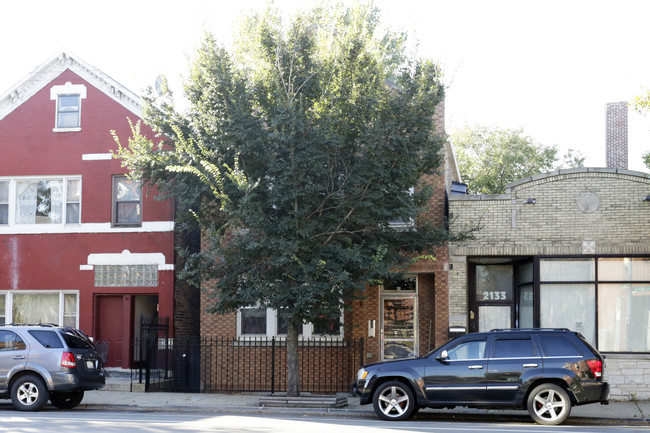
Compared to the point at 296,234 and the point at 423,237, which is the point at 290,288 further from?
the point at 423,237

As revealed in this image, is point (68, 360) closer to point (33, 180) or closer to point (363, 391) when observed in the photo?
point (363, 391)

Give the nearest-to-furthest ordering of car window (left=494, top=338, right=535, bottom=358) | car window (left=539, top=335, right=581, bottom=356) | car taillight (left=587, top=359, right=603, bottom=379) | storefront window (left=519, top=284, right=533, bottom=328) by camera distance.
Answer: car taillight (left=587, top=359, right=603, bottom=379), car window (left=539, top=335, right=581, bottom=356), car window (left=494, top=338, right=535, bottom=358), storefront window (left=519, top=284, right=533, bottom=328)

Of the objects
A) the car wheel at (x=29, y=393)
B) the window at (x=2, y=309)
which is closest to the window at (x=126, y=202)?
the window at (x=2, y=309)

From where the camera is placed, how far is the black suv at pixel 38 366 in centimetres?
1471

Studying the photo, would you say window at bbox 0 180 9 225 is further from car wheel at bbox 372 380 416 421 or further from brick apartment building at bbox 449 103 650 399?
car wheel at bbox 372 380 416 421

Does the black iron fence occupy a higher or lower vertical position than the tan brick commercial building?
lower

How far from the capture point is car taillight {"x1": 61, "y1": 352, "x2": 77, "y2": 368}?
48.4 feet

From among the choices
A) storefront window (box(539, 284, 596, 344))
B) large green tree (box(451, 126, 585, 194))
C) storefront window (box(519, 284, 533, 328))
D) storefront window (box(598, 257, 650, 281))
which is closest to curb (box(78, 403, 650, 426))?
storefront window (box(539, 284, 596, 344))

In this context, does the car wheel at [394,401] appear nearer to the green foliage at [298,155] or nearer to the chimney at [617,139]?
the green foliage at [298,155]

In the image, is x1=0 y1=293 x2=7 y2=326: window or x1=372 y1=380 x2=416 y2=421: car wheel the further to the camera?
x1=0 y1=293 x2=7 y2=326: window

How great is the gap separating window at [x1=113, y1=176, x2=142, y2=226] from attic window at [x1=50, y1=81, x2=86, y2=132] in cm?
213

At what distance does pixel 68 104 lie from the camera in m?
21.4

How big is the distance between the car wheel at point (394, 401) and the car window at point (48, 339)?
632cm

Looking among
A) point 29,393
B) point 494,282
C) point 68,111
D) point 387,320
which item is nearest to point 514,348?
point 494,282
